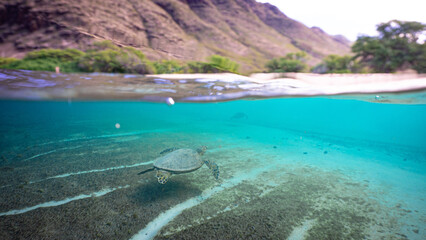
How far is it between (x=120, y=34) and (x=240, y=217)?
21.9m

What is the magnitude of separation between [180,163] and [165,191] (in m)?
1.40

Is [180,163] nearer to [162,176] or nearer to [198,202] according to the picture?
[162,176]

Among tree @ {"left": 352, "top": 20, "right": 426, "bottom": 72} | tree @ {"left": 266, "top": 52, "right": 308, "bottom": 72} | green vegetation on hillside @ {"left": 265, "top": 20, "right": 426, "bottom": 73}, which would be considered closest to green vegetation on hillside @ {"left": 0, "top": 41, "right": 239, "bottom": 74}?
tree @ {"left": 266, "top": 52, "right": 308, "bottom": 72}

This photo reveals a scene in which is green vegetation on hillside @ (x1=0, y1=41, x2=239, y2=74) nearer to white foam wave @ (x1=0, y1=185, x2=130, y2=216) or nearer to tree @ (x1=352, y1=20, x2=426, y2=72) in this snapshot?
white foam wave @ (x1=0, y1=185, x2=130, y2=216)

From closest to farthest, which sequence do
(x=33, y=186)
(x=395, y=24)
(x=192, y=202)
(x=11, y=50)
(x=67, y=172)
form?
(x=192, y=202), (x=33, y=186), (x=67, y=172), (x=11, y=50), (x=395, y=24)

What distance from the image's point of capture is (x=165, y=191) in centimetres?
483

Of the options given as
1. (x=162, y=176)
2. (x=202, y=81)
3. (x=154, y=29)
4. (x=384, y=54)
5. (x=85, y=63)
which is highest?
(x=154, y=29)

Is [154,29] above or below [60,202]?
above

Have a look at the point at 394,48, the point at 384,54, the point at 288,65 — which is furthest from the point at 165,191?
the point at 394,48

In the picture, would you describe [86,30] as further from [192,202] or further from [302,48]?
[302,48]

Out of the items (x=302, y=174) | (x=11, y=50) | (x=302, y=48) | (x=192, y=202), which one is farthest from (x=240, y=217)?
(x=302, y=48)

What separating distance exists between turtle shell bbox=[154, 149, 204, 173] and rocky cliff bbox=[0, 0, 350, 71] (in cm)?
1551

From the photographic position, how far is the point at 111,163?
22.3 ft

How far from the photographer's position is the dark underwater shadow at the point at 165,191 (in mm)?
4426
